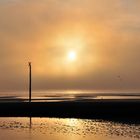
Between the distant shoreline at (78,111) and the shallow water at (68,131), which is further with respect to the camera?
the distant shoreline at (78,111)

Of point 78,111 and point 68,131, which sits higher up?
point 68,131

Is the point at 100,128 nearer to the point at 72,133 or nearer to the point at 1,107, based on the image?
the point at 72,133

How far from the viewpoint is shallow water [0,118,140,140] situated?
39812 mm

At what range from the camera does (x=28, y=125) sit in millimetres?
51000

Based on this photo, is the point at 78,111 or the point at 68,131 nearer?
the point at 68,131

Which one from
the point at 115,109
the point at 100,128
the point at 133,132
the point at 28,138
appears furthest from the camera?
the point at 115,109

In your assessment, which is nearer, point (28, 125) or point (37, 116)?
point (28, 125)

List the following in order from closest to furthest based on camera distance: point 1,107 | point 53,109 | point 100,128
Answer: point 100,128
point 53,109
point 1,107

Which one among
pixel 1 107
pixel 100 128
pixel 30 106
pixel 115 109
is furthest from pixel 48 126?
pixel 1 107

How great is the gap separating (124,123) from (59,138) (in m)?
13.5

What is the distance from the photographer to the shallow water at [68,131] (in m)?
39.8

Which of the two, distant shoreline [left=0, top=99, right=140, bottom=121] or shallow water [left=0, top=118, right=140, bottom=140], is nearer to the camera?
shallow water [left=0, top=118, right=140, bottom=140]

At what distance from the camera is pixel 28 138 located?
1538 inches

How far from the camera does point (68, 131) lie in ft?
147
